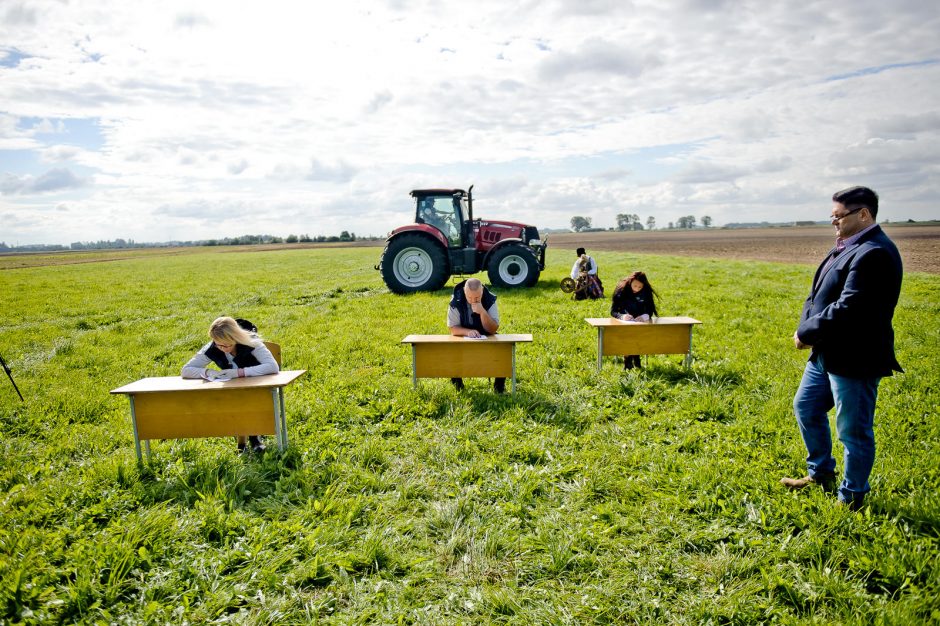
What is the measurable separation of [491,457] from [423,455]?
1.98ft

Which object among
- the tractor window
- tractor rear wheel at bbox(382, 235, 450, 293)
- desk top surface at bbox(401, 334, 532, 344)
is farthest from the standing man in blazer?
the tractor window

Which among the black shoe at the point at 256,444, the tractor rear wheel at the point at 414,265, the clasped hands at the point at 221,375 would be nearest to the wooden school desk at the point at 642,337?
the black shoe at the point at 256,444

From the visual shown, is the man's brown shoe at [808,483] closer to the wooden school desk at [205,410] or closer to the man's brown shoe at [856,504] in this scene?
the man's brown shoe at [856,504]

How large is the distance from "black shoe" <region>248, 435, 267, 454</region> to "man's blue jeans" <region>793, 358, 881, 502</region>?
14.2 feet

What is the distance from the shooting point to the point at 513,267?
13273 mm

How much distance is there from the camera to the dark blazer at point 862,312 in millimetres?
2998

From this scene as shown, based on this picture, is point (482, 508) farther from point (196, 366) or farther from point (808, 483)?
point (196, 366)

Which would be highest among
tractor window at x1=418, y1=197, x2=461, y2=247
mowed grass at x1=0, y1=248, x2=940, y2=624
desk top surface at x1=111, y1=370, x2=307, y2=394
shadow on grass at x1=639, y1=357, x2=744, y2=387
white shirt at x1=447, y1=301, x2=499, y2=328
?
tractor window at x1=418, y1=197, x2=461, y2=247

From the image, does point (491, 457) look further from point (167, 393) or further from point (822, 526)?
point (167, 393)

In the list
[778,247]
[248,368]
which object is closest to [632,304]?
[248,368]

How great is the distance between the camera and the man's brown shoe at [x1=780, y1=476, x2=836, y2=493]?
3.63m

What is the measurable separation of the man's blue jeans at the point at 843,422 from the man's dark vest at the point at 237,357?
4.40m

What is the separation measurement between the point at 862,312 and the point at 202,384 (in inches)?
187

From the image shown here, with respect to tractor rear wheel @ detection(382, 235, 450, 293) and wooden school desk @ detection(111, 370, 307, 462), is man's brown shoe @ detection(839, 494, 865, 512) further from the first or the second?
tractor rear wheel @ detection(382, 235, 450, 293)
